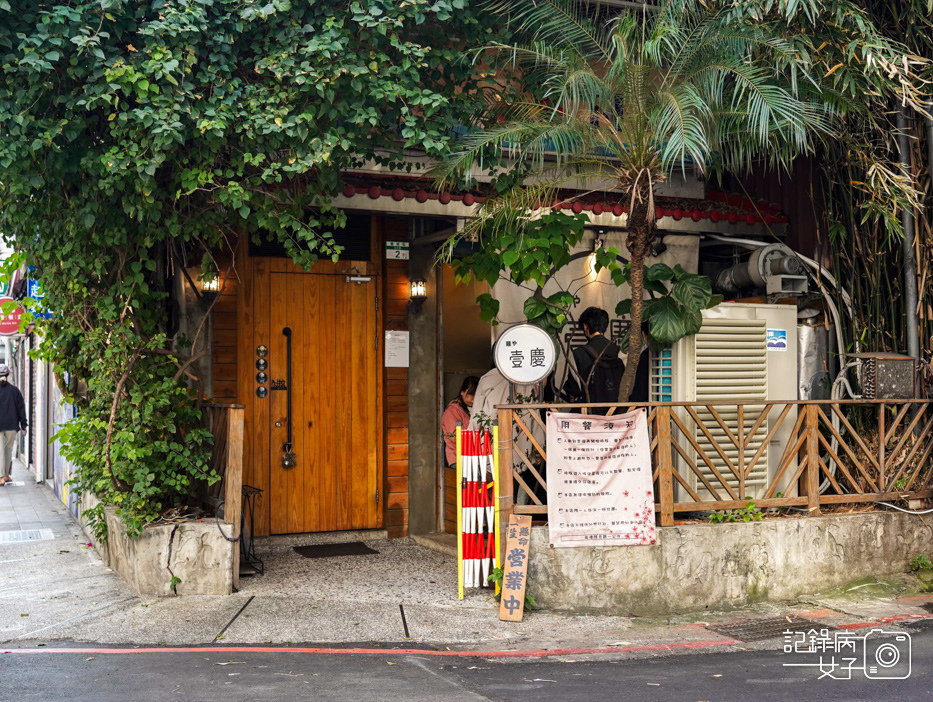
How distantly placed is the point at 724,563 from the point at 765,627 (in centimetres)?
65

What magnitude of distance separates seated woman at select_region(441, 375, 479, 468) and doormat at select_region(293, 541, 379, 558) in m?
1.26

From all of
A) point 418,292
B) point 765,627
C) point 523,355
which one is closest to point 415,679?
point 523,355

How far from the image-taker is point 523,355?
724cm

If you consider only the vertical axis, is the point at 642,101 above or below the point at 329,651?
above

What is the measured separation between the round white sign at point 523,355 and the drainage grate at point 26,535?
603cm

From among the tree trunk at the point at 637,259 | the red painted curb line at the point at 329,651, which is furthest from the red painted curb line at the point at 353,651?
the tree trunk at the point at 637,259

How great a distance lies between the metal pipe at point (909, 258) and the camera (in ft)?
27.3

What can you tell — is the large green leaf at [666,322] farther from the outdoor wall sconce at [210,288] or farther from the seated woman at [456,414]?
the outdoor wall sconce at [210,288]

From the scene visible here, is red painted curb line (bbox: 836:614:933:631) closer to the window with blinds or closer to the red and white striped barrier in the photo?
the window with blinds

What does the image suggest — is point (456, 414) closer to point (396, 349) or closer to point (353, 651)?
point (396, 349)

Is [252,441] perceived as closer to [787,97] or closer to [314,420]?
[314,420]

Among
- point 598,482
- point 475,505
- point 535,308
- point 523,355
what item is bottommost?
point 475,505

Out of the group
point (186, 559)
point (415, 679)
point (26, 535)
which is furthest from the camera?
point (26, 535)

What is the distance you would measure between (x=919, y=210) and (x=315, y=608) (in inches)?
255
